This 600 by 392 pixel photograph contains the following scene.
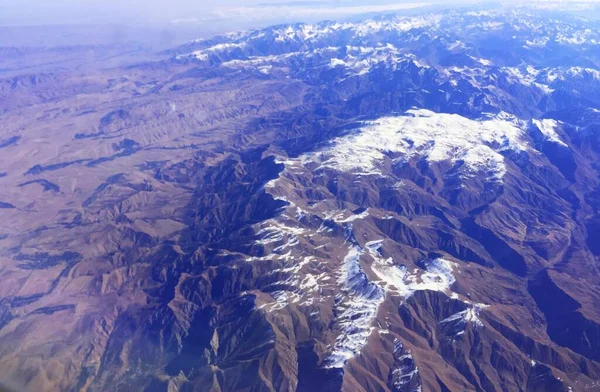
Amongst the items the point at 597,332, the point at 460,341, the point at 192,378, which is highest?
the point at 192,378

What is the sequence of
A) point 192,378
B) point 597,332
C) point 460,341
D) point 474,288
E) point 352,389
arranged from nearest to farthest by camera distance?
point 352,389, point 192,378, point 460,341, point 597,332, point 474,288

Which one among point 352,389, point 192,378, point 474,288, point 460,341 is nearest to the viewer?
point 352,389

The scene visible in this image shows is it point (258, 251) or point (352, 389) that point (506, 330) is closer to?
point (352, 389)

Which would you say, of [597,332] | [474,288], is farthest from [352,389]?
[597,332]

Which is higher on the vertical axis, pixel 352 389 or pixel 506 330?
pixel 352 389

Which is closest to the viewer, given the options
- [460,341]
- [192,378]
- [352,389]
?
[352,389]

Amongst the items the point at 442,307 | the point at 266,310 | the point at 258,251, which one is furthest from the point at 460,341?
the point at 258,251

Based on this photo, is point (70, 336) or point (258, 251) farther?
point (258, 251)

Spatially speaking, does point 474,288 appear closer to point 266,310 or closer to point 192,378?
point 266,310

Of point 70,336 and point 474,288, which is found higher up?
point 70,336
